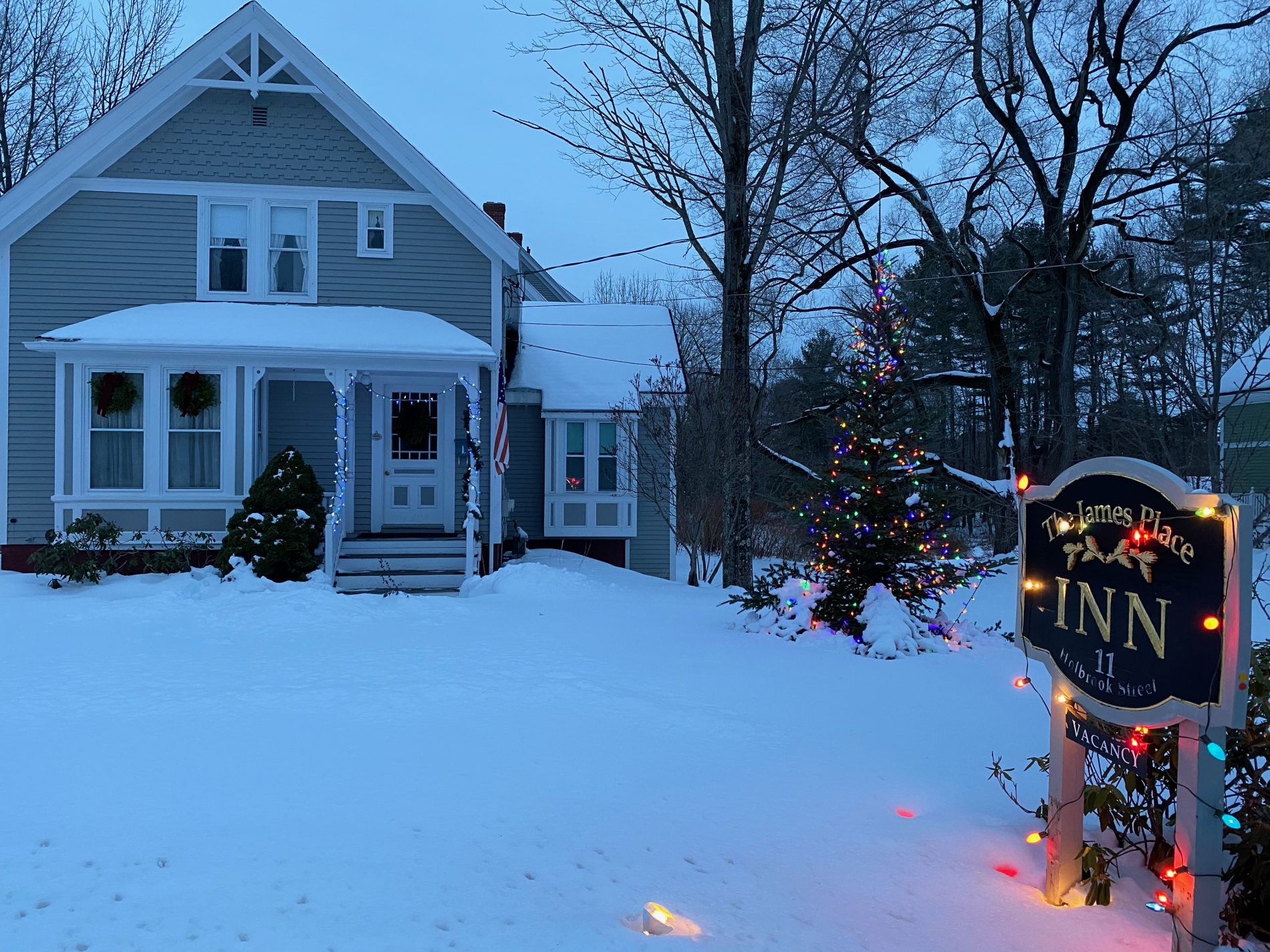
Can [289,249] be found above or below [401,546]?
above

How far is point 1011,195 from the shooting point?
67.5 feet

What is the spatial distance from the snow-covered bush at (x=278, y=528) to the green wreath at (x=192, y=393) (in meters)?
1.48

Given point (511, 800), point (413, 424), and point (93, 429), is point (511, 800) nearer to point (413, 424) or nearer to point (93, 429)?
point (413, 424)

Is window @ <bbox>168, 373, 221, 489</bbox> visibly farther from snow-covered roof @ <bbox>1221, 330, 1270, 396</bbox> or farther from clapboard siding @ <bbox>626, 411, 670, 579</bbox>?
snow-covered roof @ <bbox>1221, 330, 1270, 396</bbox>

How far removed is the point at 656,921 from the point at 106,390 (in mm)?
12003

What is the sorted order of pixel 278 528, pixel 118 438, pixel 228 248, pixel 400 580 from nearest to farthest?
pixel 278 528, pixel 400 580, pixel 118 438, pixel 228 248

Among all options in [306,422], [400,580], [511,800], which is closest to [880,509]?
[511,800]

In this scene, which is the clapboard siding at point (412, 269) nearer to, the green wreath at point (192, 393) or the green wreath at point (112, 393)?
the green wreath at point (192, 393)

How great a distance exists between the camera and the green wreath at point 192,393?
12609 mm

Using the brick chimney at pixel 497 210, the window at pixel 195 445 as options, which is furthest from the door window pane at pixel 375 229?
the brick chimney at pixel 497 210

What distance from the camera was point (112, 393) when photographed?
12.5m

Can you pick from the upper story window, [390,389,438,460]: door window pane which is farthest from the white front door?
the upper story window

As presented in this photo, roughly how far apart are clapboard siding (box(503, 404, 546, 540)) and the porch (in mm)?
3500

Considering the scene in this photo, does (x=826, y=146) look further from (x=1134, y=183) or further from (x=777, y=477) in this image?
(x=777, y=477)
